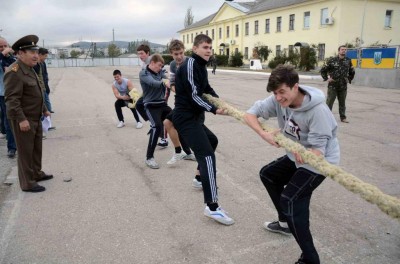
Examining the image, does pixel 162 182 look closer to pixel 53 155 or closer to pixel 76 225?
pixel 76 225

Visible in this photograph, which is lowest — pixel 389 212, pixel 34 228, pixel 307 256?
pixel 34 228

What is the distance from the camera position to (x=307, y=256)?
2.72 meters

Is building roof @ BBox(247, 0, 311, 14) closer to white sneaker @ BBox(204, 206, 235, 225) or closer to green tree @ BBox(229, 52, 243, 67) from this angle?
green tree @ BBox(229, 52, 243, 67)

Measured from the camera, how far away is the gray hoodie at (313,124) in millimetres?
2590

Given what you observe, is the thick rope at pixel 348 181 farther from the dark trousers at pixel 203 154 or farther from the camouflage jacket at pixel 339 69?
the camouflage jacket at pixel 339 69

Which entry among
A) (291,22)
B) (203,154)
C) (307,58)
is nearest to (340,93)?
(203,154)

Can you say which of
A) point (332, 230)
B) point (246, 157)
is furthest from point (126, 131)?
point (332, 230)

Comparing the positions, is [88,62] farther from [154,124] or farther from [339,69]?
[154,124]

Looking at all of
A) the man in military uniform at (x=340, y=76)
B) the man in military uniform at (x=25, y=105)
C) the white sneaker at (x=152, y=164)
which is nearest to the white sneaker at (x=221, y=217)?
the white sneaker at (x=152, y=164)

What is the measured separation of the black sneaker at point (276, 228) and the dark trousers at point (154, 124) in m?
2.67

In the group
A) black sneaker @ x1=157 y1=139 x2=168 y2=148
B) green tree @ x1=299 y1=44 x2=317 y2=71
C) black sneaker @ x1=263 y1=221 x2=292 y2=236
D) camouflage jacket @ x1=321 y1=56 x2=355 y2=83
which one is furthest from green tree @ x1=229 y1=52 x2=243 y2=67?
black sneaker @ x1=263 y1=221 x2=292 y2=236

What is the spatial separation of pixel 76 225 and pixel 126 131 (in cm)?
485

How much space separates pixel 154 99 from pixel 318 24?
121 feet

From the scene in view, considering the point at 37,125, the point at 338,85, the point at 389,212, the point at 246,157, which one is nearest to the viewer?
the point at 389,212
